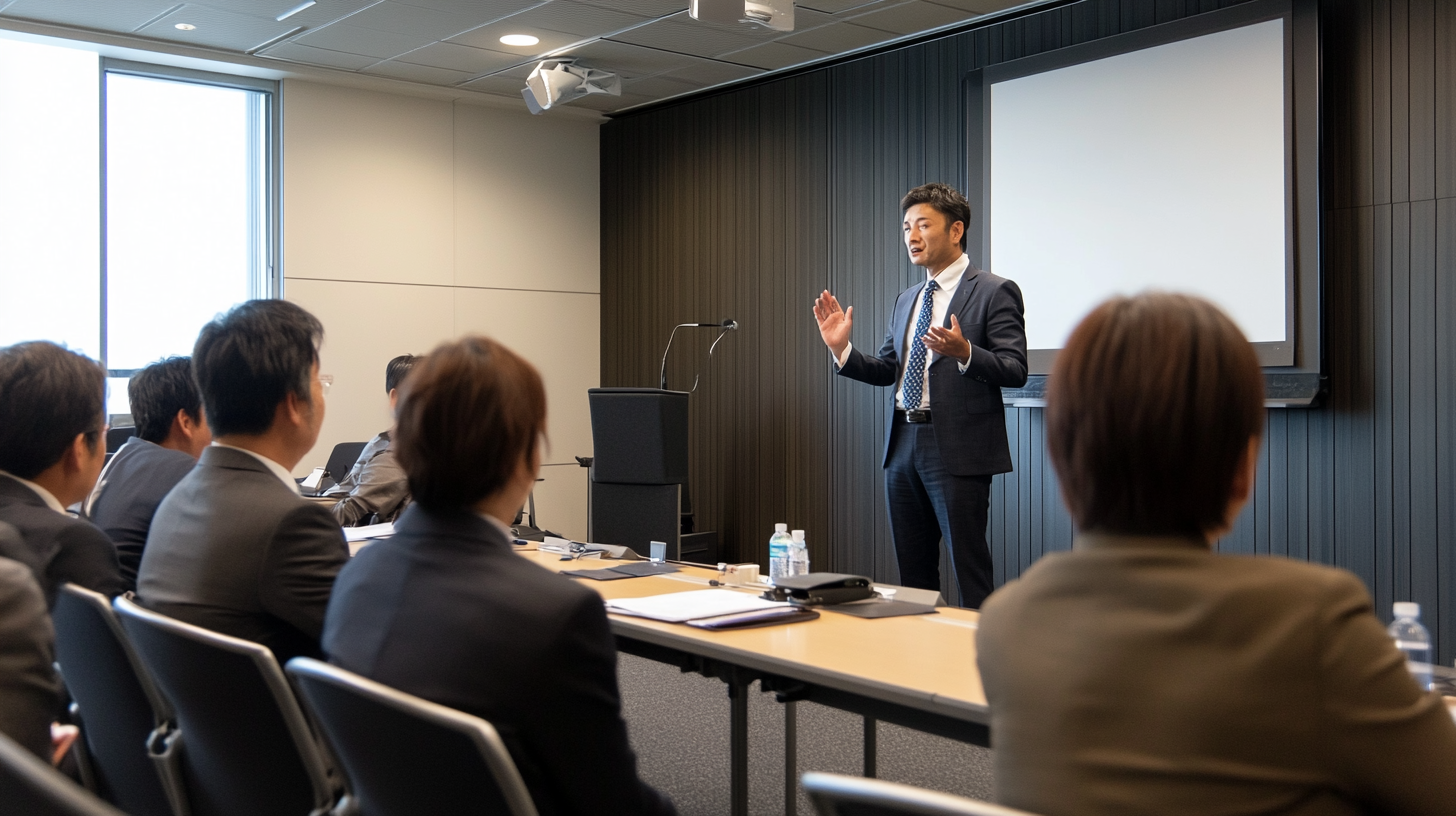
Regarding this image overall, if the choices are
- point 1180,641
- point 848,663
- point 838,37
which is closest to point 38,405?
point 848,663

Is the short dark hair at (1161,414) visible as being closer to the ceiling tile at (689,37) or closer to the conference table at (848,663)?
the conference table at (848,663)

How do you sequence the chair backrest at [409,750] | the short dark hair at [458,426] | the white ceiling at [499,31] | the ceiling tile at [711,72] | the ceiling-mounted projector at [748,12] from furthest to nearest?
Result: the ceiling tile at [711,72] < the white ceiling at [499,31] < the ceiling-mounted projector at [748,12] < the short dark hair at [458,426] < the chair backrest at [409,750]

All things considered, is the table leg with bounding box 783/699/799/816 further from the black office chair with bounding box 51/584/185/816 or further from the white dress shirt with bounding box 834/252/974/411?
the white dress shirt with bounding box 834/252/974/411

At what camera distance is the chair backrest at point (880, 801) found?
862 millimetres

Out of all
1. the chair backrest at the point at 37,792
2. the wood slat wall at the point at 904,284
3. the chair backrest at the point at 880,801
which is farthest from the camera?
the wood slat wall at the point at 904,284

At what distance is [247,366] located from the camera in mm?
2066

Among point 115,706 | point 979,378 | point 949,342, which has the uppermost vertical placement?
point 949,342

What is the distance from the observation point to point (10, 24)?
5902 millimetres

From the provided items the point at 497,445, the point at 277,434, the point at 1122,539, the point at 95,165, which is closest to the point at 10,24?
the point at 95,165

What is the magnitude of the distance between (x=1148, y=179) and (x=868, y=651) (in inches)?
144

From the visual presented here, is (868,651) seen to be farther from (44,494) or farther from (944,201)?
(944,201)

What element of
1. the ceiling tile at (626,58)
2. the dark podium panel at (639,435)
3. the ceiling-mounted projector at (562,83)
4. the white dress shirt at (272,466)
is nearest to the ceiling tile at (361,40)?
the ceiling-mounted projector at (562,83)

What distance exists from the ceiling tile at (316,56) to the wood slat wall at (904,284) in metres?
1.91

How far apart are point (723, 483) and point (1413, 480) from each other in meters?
3.84
